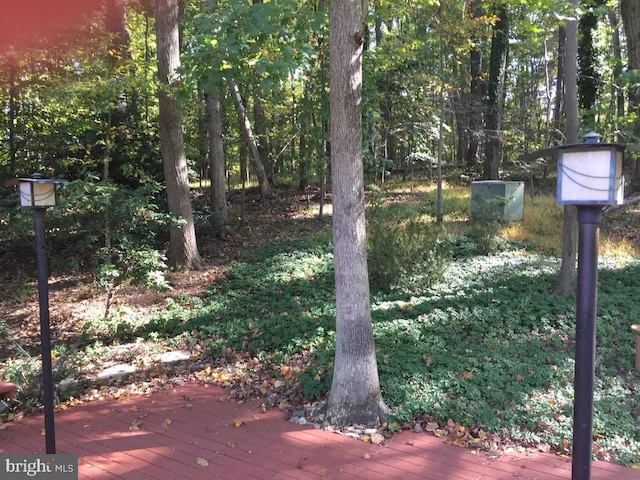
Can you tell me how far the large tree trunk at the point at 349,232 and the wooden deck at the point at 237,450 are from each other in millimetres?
357

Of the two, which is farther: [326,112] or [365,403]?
[326,112]

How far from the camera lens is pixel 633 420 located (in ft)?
14.1

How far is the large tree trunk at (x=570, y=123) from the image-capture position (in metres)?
6.31

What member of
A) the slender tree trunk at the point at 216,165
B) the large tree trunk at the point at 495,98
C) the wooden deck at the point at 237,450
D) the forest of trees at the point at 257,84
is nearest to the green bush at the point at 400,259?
the forest of trees at the point at 257,84

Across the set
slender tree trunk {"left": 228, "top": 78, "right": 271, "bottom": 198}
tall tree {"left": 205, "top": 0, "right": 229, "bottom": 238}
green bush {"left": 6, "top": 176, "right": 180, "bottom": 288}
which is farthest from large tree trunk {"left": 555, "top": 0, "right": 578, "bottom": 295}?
tall tree {"left": 205, "top": 0, "right": 229, "bottom": 238}

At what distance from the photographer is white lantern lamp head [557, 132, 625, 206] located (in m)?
2.19

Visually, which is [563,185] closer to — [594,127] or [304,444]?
[304,444]

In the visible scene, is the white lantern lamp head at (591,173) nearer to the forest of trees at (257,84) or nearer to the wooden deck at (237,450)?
the wooden deck at (237,450)

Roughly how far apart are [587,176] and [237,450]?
329 centimetres

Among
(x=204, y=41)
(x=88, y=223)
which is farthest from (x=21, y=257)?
(x=204, y=41)

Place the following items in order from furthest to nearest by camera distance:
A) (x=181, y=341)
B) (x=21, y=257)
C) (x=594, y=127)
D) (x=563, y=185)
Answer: (x=21, y=257)
(x=181, y=341)
(x=594, y=127)
(x=563, y=185)

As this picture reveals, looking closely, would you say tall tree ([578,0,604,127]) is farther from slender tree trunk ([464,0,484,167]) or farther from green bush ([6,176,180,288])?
green bush ([6,176,180,288])

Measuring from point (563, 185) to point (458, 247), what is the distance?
746 cm

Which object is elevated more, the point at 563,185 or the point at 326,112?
the point at 326,112
